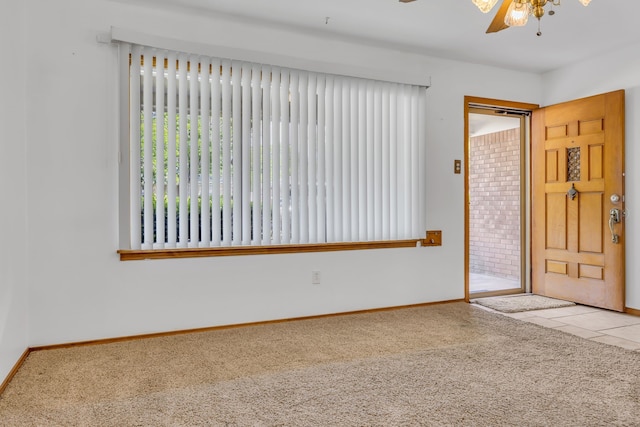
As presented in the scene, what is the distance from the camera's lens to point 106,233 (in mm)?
3012

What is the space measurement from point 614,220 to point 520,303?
1.10 meters

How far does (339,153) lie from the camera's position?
145 inches

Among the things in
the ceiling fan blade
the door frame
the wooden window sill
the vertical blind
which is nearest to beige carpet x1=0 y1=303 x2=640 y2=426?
the wooden window sill

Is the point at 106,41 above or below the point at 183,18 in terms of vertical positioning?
below

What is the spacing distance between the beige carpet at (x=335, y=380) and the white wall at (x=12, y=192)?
222 mm

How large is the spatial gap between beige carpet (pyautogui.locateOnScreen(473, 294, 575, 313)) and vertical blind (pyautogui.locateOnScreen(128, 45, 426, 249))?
104 centimetres

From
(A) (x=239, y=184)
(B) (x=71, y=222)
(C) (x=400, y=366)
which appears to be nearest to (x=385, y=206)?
(A) (x=239, y=184)

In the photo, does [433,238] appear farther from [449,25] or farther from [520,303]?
[449,25]

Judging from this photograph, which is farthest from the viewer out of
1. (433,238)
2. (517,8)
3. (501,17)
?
(433,238)

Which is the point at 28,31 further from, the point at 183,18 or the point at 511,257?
the point at 511,257

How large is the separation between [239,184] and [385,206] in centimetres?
132

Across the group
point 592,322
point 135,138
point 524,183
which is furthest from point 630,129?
point 135,138

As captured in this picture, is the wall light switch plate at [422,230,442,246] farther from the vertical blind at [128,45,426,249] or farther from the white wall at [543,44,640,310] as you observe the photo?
the white wall at [543,44,640,310]

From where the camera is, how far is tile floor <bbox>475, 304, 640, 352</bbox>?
3.14 m
